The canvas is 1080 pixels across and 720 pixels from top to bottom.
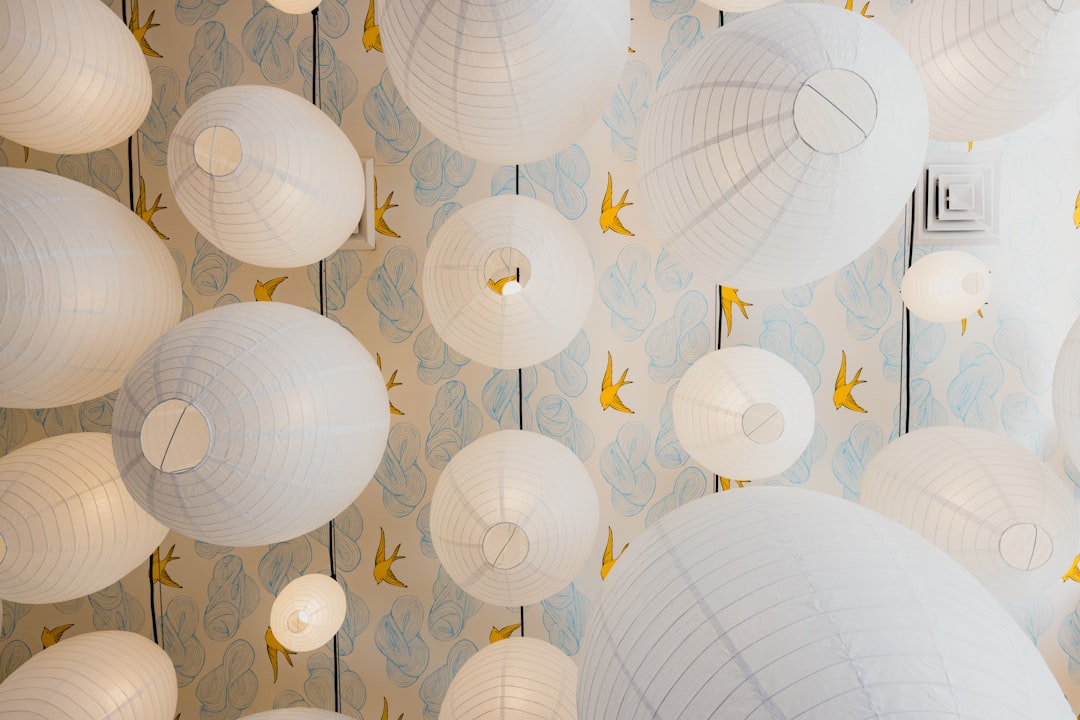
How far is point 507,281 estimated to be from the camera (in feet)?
2.97

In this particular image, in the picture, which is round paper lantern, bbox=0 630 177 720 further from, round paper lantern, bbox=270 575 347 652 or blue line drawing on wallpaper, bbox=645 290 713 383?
blue line drawing on wallpaper, bbox=645 290 713 383

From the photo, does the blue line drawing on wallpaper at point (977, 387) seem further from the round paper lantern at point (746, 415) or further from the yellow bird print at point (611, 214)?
the yellow bird print at point (611, 214)

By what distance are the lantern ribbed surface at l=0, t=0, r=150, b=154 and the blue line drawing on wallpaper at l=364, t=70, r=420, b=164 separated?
421 millimetres

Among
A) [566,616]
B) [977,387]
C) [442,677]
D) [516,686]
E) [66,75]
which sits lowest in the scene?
[442,677]

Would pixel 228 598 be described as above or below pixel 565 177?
below

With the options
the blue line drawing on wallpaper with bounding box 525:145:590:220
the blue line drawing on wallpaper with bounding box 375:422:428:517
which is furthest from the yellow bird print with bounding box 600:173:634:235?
the blue line drawing on wallpaper with bounding box 375:422:428:517

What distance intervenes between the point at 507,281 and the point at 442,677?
92 cm

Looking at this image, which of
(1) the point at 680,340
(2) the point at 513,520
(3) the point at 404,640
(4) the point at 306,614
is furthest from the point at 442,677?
(1) the point at 680,340

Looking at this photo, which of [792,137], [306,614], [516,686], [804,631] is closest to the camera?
[804,631]

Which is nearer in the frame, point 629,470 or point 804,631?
point 804,631

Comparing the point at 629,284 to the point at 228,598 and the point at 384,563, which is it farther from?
the point at 228,598

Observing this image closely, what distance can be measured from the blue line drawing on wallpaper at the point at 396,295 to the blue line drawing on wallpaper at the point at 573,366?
0.30 meters

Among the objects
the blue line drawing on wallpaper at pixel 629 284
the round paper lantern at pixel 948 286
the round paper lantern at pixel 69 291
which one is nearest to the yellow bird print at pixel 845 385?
the round paper lantern at pixel 948 286

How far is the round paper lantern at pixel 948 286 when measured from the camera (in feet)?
3.44
